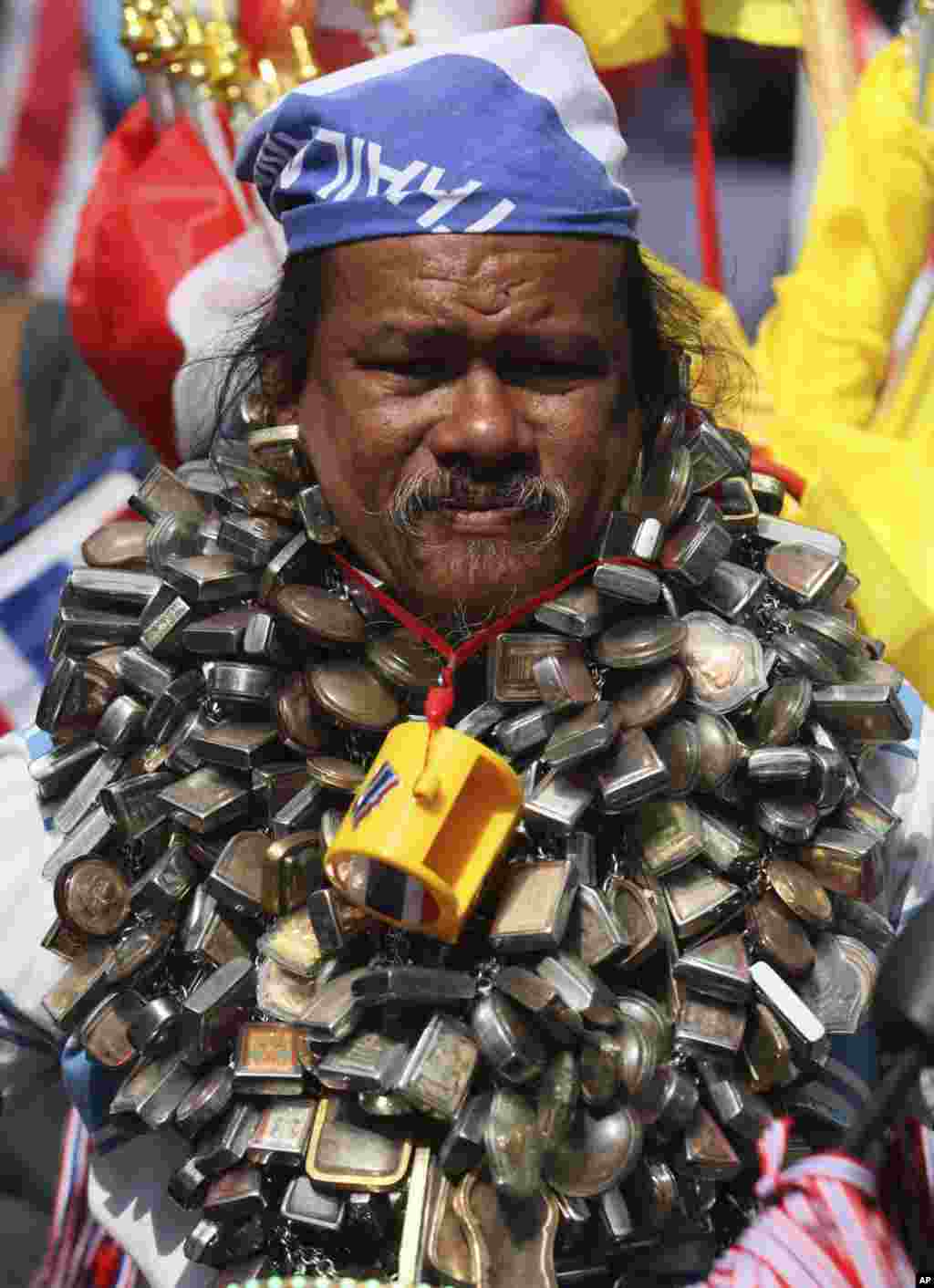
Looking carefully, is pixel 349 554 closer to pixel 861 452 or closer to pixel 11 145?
pixel 861 452

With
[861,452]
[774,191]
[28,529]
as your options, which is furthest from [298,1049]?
[774,191]

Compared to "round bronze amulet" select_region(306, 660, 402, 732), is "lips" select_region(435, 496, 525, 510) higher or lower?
higher

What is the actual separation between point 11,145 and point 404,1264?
119 inches

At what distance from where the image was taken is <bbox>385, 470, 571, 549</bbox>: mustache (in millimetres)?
1335

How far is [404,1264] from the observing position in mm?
1205

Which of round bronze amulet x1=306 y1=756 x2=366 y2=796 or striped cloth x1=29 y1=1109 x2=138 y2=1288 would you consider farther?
striped cloth x1=29 y1=1109 x2=138 y2=1288

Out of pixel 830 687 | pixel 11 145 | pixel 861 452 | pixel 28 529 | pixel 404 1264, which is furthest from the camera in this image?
pixel 11 145

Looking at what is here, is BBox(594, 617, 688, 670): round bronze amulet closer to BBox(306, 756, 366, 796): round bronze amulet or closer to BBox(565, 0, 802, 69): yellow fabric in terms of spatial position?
BBox(306, 756, 366, 796): round bronze amulet

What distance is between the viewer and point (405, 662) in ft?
4.61

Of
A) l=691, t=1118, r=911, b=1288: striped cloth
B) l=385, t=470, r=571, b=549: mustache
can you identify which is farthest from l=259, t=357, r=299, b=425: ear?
l=691, t=1118, r=911, b=1288: striped cloth

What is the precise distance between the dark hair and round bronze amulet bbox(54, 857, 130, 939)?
506mm

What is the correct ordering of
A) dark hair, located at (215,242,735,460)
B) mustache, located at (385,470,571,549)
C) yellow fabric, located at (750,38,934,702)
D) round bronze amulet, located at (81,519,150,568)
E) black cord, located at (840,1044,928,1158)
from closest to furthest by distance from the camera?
black cord, located at (840,1044,928,1158)
mustache, located at (385,470,571,549)
dark hair, located at (215,242,735,460)
round bronze amulet, located at (81,519,150,568)
yellow fabric, located at (750,38,934,702)

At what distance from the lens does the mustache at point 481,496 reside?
52.6 inches

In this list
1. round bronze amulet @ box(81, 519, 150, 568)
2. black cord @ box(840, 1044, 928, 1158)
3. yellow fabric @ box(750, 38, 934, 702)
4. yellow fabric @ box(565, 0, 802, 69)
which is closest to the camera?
black cord @ box(840, 1044, 928, 1158)
